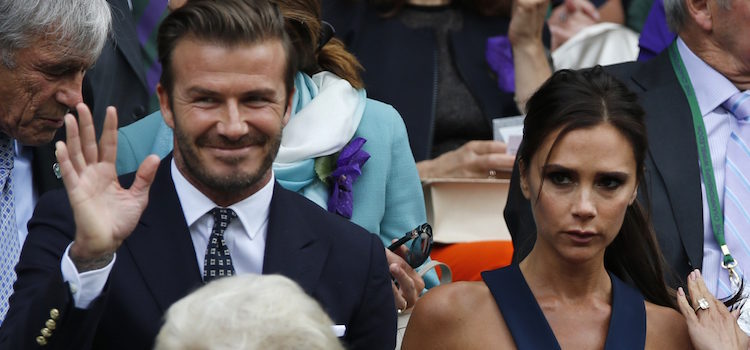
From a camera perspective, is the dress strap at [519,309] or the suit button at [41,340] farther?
the dress strap at [519,309]

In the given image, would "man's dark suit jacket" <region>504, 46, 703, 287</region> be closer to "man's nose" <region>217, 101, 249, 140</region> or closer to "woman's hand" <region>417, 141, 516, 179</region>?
"woman's hand" <region>417, 141, 516, 179</region>

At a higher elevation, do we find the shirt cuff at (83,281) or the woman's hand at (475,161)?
the shirt cuff at (83,281)

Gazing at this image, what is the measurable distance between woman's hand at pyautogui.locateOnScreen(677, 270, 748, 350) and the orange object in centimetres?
A: 122

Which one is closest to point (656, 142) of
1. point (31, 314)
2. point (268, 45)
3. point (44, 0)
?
point (268, 45)

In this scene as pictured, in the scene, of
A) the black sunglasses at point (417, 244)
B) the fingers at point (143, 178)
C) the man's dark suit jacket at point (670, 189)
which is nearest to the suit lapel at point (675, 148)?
the man's dark suit jacket at point (670, 189)

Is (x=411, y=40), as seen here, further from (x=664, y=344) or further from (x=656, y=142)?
(x=664, y=344)

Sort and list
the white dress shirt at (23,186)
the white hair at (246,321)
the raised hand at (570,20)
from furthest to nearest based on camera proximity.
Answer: the raised hand at (570,20) < the white dress shirt at (23,186) < the white hair at (246,321)

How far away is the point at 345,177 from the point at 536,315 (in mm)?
907

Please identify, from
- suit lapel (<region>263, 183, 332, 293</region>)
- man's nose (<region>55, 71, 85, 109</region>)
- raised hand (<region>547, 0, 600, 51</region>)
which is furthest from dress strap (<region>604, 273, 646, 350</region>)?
raised hand (<region>547, 0, 600, 51</region>)

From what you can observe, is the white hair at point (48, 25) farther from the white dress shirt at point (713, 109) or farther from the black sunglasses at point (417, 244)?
the white dress shirt at point (713, 109)

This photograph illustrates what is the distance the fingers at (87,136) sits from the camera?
322cm

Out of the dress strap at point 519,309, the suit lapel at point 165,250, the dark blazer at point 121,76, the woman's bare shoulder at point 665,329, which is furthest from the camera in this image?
the dark blazer at point 121,76

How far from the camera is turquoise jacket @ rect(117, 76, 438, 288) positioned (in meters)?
4.37

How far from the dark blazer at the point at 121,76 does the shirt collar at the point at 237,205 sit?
1.47 meters
